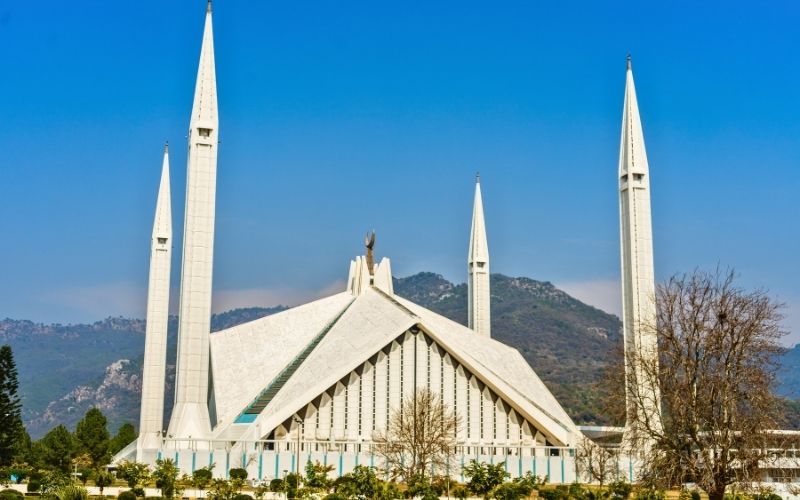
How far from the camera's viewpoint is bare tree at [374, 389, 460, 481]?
2959 cm

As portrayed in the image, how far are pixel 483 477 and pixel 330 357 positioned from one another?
827 cm

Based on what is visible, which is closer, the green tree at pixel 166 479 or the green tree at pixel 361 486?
the green tree at pixel 166 479

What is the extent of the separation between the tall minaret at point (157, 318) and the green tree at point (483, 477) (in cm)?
1306

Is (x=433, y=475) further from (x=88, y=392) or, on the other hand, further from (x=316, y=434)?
(x=88, y=392)

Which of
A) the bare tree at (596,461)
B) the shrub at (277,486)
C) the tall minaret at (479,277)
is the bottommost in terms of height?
the shrub at (277,486)

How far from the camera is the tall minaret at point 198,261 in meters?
31.5

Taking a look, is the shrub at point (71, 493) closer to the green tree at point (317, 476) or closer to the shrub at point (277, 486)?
the shrub at point (277, 486)

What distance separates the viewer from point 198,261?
107 feet

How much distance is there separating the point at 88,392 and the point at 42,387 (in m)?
23.3

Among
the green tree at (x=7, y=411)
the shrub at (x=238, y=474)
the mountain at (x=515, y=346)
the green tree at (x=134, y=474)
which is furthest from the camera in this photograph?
the mountain at (x=515, y=346)

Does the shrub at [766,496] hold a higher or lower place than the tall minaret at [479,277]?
lower

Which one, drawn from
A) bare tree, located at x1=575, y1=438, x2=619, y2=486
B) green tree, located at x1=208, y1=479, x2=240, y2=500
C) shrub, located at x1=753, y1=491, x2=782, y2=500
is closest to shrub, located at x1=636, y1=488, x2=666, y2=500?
shrub, located at x1=753, y1=491, x2=782, y2=500

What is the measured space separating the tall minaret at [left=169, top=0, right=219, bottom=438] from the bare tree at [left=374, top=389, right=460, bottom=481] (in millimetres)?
5845

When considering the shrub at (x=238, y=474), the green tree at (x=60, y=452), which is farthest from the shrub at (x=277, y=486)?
the green tree at (x=60, y=452)
